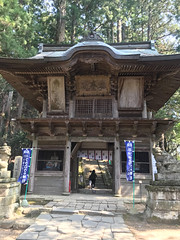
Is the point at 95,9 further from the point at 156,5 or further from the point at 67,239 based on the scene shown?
the point at 67,239

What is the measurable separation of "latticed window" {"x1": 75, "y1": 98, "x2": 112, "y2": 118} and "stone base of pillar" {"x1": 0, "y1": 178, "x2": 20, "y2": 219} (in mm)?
5274

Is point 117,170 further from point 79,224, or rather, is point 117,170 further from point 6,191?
point 6,191

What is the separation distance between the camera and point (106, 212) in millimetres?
6219

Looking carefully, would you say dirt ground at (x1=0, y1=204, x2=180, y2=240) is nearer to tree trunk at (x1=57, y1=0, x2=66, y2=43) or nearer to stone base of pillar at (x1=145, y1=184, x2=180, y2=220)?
stone base of pillar at (x1=145, y1=184, x2=180, y2=220)

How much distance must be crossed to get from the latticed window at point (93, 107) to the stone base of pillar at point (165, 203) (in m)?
5.41

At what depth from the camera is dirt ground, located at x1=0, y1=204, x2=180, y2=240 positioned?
4613mm

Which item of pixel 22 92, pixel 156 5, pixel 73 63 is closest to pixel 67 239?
pixel 73 63

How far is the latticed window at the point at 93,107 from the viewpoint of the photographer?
10.6 meters

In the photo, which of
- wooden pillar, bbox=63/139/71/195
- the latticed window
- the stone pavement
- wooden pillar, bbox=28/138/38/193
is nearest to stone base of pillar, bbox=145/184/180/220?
the stone pavement

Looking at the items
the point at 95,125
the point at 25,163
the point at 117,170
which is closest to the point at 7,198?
the point at 25,163

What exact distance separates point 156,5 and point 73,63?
18623mm

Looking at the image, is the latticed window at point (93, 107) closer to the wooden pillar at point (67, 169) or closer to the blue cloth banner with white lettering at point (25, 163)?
the wooden pillar at point (67, 169)

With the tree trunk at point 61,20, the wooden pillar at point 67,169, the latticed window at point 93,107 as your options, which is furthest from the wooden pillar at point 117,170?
the tree trunk at point 61,20

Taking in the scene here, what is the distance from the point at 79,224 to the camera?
204 inches
